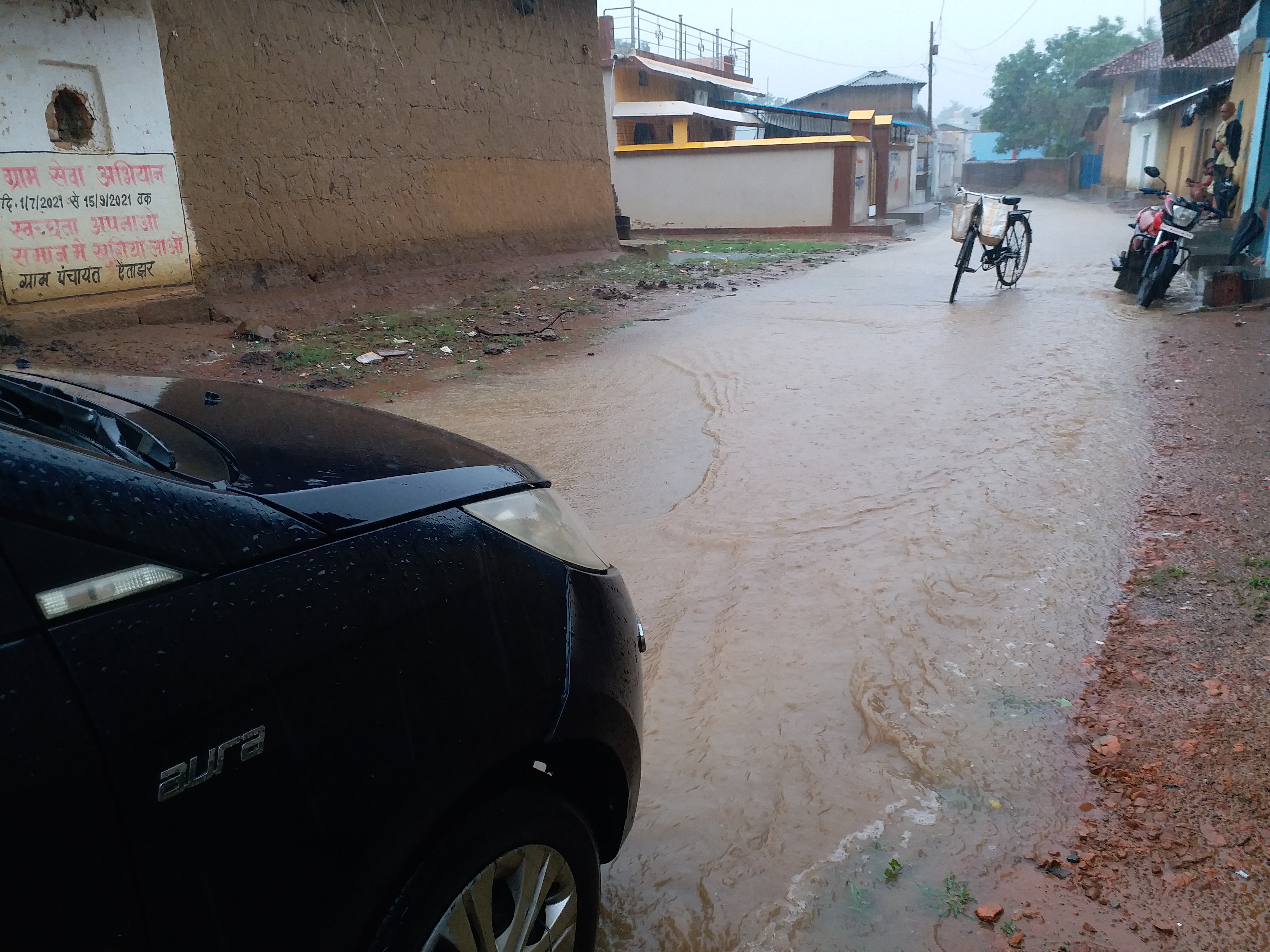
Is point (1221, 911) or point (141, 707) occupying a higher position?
point (141, 707)

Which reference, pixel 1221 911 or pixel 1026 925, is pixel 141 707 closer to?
pixel 1026 925

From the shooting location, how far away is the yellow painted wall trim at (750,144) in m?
25.4

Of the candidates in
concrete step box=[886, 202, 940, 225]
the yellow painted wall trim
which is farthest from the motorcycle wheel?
concrete step box=[886, 202, 940, 225]

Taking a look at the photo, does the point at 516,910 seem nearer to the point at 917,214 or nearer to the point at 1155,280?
the point at 1155,280

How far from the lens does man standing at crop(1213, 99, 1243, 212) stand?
511 inches

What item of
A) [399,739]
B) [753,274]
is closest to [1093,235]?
[753,274]

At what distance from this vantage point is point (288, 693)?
1383 mm

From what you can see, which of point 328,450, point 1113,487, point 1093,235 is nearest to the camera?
point 328,450

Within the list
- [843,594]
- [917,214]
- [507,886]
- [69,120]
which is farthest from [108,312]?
[917,214]

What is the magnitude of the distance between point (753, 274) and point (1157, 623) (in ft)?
43.9

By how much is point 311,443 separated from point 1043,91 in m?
68.2

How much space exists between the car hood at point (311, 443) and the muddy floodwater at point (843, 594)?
4.02ft

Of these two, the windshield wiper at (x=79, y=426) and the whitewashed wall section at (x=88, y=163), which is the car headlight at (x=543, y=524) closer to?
the windshield wiper at (x=79, y=426)

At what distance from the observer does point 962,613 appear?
12.6 feet
